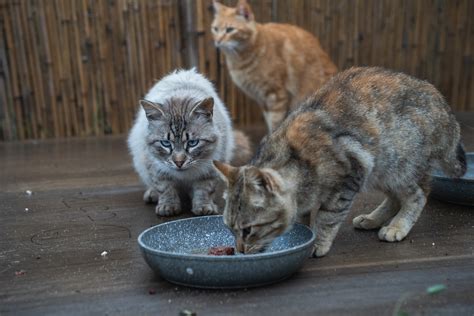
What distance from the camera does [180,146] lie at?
365 centimetres

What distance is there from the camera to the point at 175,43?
22.6ft

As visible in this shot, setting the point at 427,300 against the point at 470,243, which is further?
the point at 470,243

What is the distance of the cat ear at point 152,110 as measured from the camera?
3.63 metres

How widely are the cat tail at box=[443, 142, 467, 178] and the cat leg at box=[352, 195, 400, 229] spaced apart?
0.37 meters

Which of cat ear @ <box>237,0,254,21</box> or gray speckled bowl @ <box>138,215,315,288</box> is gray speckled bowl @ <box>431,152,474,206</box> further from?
cat ear @ <box>237,0,254,21</box>

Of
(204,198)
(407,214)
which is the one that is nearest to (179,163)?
(204,198)

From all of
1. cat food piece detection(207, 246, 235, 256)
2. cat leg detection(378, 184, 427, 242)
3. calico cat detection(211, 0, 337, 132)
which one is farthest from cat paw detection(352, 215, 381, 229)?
calico cat detection(211, 0, 337, 132)

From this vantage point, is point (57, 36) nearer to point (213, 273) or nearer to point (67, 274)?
point (67, 274)

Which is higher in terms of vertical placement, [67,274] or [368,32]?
[368,32]

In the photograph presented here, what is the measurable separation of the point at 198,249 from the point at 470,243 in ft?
4.85

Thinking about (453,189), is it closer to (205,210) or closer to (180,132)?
(205,210)

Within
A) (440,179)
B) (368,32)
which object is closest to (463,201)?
(440,179)

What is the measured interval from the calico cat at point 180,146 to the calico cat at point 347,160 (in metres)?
0.79

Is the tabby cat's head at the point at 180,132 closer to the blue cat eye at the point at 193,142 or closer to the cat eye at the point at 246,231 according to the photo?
the blue cat eye at the point at 193,142
